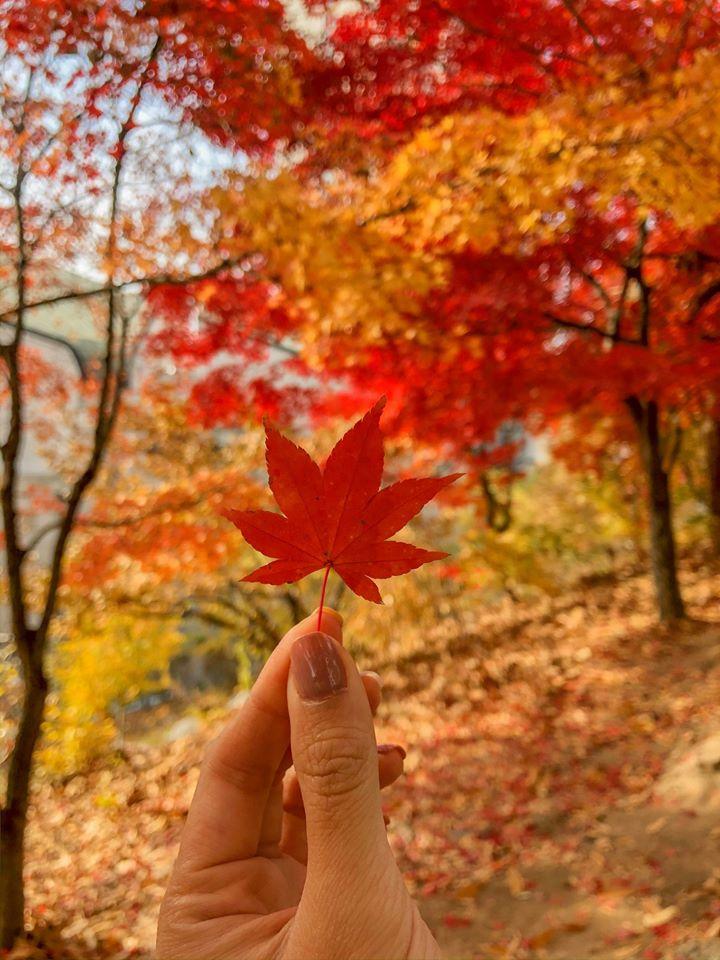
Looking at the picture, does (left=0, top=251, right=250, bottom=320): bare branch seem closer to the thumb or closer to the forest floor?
the thumb

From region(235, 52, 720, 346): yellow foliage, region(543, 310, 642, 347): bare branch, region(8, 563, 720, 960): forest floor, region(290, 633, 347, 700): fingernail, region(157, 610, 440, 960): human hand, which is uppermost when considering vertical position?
region(543, 310, 642, 347): bare branch

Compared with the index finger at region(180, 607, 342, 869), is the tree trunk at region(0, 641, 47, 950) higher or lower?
lower

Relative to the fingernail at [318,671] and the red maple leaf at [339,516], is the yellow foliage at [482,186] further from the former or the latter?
the fingernail at [318,671]

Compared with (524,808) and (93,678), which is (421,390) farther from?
(93,678)

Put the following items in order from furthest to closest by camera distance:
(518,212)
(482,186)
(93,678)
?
(93,678)
(518,212)
(482,186)

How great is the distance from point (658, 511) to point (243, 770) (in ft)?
24.5

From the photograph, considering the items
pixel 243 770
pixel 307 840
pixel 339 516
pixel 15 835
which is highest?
pixel 339 516

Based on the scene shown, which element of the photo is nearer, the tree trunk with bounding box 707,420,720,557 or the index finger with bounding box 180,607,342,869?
the index finger with bounding box 180,607,342,869

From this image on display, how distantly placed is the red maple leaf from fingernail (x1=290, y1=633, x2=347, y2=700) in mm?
132

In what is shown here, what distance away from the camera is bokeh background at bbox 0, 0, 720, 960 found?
353cm

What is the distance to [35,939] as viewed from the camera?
354cm

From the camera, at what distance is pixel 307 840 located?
1199 millimetres

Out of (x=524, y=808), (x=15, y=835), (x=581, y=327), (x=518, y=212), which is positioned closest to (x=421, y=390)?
(x=581, y=327)

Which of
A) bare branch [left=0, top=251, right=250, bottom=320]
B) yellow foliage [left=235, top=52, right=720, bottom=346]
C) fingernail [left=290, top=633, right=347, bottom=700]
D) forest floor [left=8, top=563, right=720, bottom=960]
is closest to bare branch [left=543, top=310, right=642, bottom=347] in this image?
yellow foliage [left=235, top=52, right=720, bottom=346]
